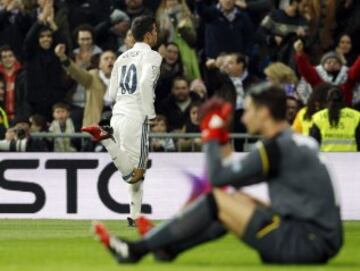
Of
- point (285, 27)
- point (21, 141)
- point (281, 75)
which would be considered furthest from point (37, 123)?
point (285, 27)

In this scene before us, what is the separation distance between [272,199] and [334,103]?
8.76 metres

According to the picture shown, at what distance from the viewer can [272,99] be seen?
424 inches

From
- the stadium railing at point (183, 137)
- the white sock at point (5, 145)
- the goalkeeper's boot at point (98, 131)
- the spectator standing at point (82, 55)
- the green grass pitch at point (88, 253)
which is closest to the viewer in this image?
the green grass pitch at point (88, 253)

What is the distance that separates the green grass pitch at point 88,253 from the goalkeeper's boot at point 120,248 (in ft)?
0.23

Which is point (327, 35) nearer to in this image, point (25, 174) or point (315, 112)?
point (315, 112)

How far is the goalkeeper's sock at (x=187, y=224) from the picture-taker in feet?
35.1

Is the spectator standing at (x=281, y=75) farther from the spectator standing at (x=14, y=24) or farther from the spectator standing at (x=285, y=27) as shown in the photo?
the spectator standing at (x=14, y=24)

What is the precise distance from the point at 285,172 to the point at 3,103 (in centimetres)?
1258

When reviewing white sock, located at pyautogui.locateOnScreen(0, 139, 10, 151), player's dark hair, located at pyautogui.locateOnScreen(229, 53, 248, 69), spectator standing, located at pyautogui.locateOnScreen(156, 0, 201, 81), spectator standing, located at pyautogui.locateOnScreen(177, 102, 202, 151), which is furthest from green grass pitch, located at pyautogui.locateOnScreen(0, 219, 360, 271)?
spectator standing, located at pyautogui.locateOnScreen(156, 0, 201, 81)

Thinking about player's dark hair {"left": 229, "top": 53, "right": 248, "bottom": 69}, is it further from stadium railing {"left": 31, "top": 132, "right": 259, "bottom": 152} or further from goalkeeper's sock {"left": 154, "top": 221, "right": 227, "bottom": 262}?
goalkeeper's sock {"left": 154, "top": 221, "right": 227, "bottom": 262}

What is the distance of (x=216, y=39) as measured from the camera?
23234mm

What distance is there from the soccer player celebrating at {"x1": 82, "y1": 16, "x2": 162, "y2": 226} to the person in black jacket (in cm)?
506

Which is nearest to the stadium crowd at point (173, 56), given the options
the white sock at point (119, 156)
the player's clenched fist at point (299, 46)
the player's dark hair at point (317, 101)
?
the player's clenched fist at point (299, 46)

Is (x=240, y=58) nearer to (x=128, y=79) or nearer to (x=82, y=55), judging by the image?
(x=82, y=55)
